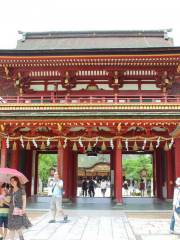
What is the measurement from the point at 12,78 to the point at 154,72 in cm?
975

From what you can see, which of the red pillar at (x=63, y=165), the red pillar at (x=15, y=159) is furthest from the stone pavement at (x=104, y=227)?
the red pillar at (x=15, y=159)

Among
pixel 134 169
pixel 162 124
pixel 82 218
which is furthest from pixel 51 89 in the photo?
pixel 134 169

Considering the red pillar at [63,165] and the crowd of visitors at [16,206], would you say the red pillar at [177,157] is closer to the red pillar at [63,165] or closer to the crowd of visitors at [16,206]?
the red pillar at [63,165]

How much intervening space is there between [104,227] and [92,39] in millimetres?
20615

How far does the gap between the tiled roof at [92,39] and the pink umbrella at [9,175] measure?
19.9 metres

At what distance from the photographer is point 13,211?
9.09 metres

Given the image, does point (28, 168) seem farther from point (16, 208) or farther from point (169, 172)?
point (16, 208)

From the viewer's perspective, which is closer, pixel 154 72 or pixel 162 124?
pixel 162 124

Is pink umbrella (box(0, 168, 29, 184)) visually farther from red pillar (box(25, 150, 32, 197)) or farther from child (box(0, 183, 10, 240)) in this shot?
red pillar (box(25, 150, 32, 197))

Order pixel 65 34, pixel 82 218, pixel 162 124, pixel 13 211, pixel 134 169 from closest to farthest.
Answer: pixel 13 211 < pixel 82 218 < pixel 162 124 < pixel 65 34 < pixel 134 169

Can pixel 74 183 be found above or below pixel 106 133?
below

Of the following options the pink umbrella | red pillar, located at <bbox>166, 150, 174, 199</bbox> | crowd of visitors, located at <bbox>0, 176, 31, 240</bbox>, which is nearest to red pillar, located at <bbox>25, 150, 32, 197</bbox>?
red pillar, located at <bbox>166, 150, 174, 199</bbox>

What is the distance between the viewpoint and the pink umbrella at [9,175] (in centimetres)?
915

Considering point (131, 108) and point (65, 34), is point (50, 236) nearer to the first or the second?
point (131, 108)
